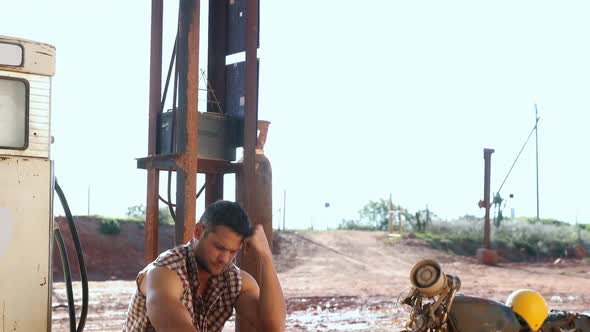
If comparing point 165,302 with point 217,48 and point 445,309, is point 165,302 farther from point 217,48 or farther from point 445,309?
point 217,48

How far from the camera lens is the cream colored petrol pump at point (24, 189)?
4.45 metres

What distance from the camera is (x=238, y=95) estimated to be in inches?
276

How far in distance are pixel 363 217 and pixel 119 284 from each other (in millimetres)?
25100

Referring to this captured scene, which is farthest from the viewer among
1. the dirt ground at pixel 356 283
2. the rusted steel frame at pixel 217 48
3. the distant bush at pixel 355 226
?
the distant bush at pixel 355 226

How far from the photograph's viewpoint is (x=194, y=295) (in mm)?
4113

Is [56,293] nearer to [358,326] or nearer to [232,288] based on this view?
[358,326]

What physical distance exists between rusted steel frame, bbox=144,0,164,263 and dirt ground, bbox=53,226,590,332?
307 cm

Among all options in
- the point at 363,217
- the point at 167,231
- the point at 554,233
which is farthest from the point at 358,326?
the point at 363,217

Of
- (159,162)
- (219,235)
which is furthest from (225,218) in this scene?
(159,162)

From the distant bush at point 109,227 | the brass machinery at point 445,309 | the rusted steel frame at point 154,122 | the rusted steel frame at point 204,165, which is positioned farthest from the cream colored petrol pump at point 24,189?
the distant bush at point 109,227

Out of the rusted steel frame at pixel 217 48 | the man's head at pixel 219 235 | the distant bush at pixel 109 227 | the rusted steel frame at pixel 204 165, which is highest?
the rusted steel frame at pixel 217 48

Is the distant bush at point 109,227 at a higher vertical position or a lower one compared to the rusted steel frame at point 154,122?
Result: lower

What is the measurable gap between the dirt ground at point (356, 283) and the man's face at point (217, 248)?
595cm

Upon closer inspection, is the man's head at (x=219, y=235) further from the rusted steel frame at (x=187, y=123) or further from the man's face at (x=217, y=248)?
the rusted steel frame at (x=187, y=123)
